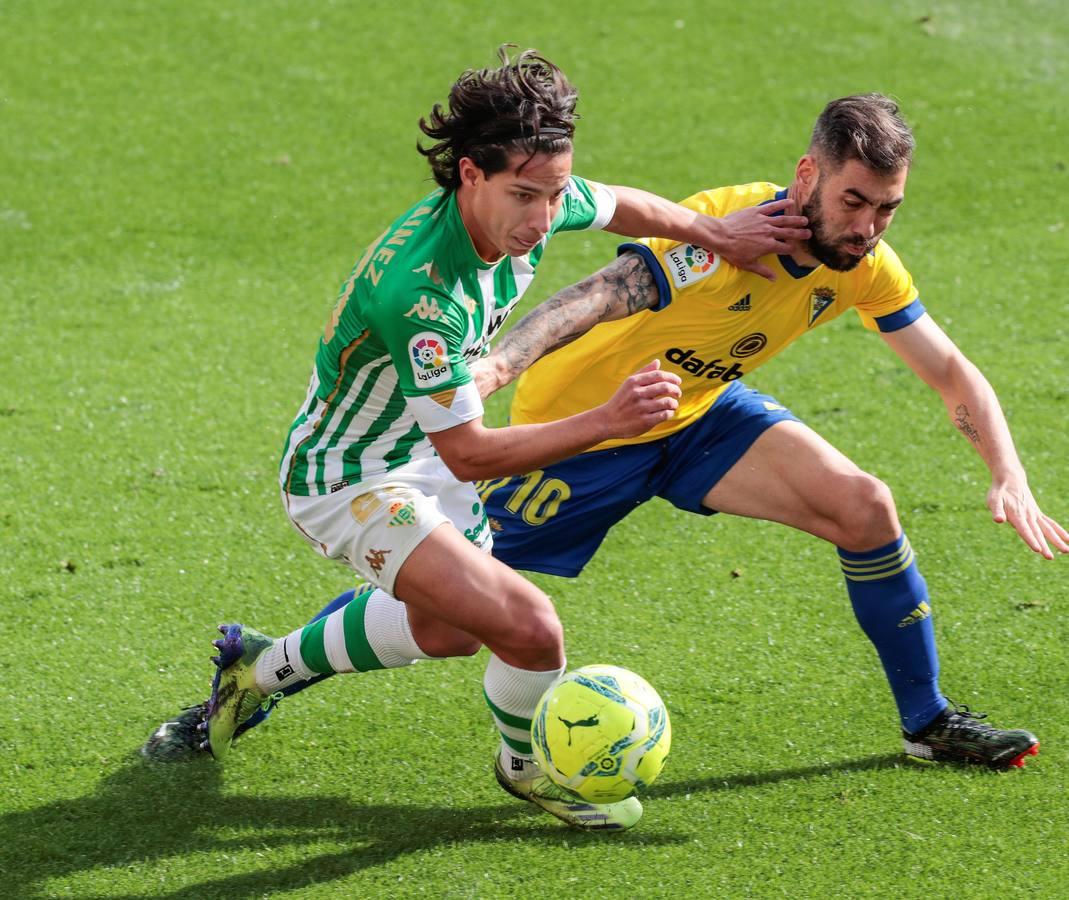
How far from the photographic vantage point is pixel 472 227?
3648mm

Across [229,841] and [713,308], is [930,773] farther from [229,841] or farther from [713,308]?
[229,841]

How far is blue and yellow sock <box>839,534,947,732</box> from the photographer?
423 cm

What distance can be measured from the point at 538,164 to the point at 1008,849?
7.20ft

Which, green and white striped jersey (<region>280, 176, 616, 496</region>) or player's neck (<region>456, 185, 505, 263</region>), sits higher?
player's neck (<region>456, 185, 505, 263</region>)

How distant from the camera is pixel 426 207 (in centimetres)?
374

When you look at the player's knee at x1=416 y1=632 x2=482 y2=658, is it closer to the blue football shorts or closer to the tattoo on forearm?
the blue football shorts

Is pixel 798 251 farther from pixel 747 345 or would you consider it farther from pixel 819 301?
pixel 747 345

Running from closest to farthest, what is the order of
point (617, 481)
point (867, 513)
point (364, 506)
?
point (364, 506)
point (867, 513)
point (617, 481)

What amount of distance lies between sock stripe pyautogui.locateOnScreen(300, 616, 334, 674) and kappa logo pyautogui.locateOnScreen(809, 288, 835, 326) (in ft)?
5.75

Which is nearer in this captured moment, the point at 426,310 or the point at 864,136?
the point at 426,310

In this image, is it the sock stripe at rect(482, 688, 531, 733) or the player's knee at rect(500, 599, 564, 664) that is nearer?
the player's knee at rect(500, 599, 564, 664)

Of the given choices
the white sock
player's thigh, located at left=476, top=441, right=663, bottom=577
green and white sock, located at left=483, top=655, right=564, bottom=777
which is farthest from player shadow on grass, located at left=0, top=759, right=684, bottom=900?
player's thigh, located at left=476, top=441, right=663, bottom=577

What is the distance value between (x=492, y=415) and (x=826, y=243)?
2540 mm

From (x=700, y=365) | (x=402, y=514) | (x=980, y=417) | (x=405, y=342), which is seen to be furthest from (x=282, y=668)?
(x=980, y=417)
